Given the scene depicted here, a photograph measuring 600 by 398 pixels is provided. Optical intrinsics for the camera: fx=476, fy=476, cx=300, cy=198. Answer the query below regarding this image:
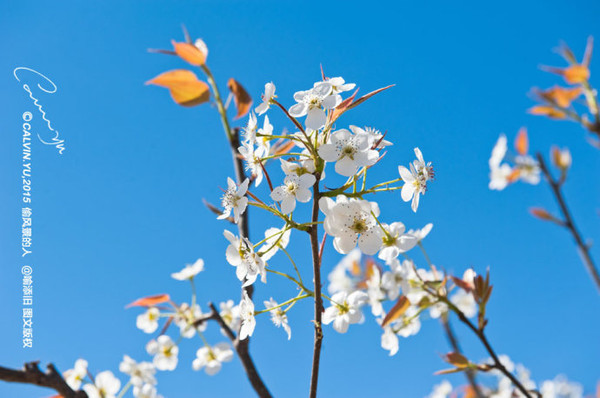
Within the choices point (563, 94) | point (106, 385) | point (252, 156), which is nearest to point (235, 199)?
point (252, 156)

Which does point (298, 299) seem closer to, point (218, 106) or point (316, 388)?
point (316, 388)

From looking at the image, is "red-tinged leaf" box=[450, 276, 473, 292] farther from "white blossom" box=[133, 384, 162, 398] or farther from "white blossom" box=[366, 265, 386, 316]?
"white blossom" box=[133, 384, 162, 398]

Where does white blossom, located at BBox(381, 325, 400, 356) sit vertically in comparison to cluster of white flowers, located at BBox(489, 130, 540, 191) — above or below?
below

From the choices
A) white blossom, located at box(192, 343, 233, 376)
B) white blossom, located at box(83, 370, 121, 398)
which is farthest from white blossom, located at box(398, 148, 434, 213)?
white blossom, located at box(83, 370, 121, 398)

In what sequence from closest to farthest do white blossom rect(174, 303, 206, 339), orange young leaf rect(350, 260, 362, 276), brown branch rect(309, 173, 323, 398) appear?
brown branch rect(309, 173, 323, 398) < white blossom rect(174, 303, 206, 339) < orange young leaf rect(350, 260, 362, 276)

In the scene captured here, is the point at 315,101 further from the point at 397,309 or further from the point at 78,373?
the point at 78,373

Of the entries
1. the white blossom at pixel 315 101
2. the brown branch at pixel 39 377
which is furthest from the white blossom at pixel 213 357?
the white blossom at pixel 315 101
